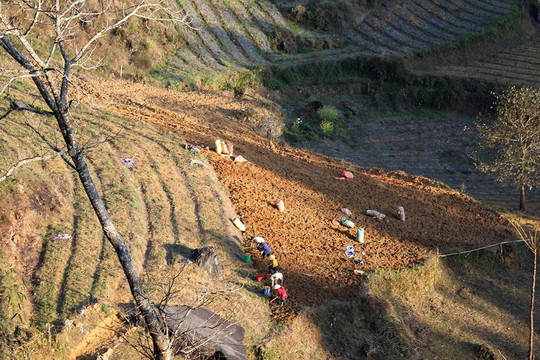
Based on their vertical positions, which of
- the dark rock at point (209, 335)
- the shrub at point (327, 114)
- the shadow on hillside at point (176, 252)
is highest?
the shadow on hillside at point (176, 252)

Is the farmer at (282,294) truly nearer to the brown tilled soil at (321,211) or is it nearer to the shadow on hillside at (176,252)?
the brown tilled soil at (321,211)

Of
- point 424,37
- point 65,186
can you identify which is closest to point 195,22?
point 424,37

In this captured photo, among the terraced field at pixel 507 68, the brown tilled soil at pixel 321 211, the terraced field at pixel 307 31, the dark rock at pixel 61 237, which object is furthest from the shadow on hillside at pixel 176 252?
the terraced field at pixel 507 68

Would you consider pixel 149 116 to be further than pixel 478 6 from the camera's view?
No

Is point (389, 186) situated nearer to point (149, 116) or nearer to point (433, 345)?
point (433, 345)

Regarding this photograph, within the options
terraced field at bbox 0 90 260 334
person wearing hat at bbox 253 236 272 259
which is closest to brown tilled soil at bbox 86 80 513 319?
person wearing hat at bbox 253 236 272 259

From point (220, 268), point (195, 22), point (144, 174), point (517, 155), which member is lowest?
point (517, 155)
